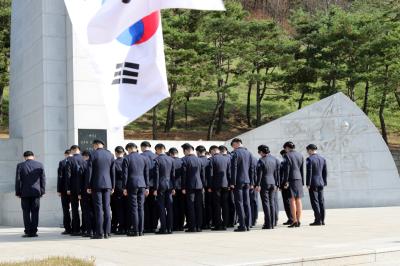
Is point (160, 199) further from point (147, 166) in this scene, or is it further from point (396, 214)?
point (396, 214)

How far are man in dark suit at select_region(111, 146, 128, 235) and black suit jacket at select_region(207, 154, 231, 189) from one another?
69.8 inches

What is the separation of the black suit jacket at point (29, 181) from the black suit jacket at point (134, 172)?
1.76m

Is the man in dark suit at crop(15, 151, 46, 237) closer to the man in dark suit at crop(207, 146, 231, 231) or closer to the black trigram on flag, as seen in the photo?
the man in dark suit at crop(207, 146, 231, 231)

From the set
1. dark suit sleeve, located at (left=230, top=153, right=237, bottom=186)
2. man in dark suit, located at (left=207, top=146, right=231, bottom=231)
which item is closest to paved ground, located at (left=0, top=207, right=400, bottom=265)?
man in dark suit, located at (left=207, top=146, right=231, bottom=231)

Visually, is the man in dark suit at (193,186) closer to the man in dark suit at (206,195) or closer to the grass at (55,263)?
the man in dark suit at (206,195)

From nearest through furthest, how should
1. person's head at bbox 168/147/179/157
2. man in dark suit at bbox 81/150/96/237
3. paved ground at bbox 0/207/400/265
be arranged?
paved ground at bbox 0/207/400/265 → man in dark suit at bbox 81/150/96/237 → person's head at bbox 168/147/179/157

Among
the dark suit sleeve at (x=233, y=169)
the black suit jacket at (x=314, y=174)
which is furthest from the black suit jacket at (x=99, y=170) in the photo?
the black suit jacket at (x=314, y=174)

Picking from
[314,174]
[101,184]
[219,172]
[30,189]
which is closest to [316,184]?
[314,174]

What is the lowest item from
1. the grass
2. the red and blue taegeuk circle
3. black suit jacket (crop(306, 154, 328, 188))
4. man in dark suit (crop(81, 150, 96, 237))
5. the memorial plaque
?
the grass

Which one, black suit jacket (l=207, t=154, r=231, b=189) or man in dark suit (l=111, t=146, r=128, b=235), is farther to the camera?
black suit jacket (l=207, t=154, r=231, b=189)

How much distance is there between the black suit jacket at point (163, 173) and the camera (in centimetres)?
1045

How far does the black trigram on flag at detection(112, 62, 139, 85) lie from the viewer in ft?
24.8

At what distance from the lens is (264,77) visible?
28.6 m

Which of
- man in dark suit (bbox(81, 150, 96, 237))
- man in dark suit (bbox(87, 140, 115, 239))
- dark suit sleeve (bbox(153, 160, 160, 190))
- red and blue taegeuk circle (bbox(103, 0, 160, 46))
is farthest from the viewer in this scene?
dark suit sleeve (bbox(153, 160, 160, 190))
